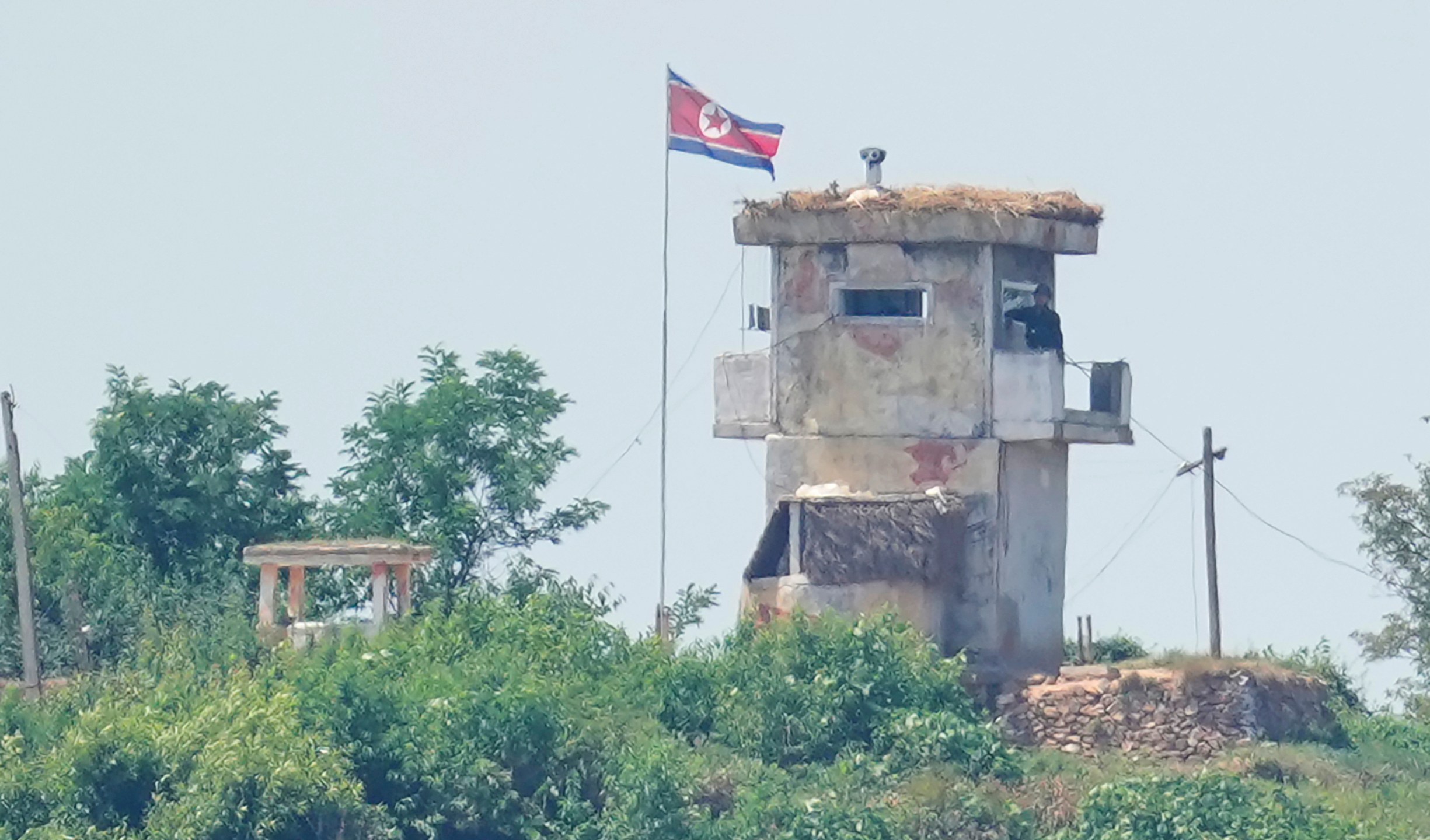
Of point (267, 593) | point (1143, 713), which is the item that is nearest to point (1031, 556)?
point (1143, 713)

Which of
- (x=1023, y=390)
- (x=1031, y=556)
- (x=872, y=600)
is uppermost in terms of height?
(x=1023, y=390)

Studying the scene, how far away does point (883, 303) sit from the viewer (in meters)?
47.4

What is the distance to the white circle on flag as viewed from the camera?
160 feet

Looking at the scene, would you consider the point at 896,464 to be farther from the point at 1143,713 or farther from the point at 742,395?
the point at 1143,713

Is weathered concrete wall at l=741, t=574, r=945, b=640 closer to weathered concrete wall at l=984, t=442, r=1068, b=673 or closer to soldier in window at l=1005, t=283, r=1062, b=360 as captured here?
weathered concrete wall at l=984, t=442, r=1068, b=673

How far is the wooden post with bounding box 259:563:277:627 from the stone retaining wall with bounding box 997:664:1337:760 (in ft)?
29.1

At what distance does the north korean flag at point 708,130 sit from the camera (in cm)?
4859

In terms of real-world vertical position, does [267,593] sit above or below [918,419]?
below

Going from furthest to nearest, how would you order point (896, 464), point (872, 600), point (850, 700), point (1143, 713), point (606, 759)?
point (896, 464) < point (872, 600) < point (1143, 713) < point (850, 700) < point (606, 759)

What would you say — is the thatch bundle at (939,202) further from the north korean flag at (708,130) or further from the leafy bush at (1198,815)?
the leafy bush at (1198,815)

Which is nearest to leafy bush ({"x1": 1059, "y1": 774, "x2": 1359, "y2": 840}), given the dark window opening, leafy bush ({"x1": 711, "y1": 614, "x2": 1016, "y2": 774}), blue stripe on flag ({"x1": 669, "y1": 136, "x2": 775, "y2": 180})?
leafy bush ({"x1": 711, "y1": 614, "x2": 1016, "y2": 774})

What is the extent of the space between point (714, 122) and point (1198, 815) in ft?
36.8

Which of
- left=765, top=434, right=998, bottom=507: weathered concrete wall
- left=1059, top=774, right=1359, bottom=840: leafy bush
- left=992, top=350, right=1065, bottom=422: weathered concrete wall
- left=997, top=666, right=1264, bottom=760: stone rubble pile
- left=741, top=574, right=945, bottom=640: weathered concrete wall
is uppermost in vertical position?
left=992, top=350, right=1065, bottom=422: weathered concrete wall

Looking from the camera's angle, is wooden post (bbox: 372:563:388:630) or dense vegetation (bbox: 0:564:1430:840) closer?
dense vegetation (bbox: 0:564:1430:840)
